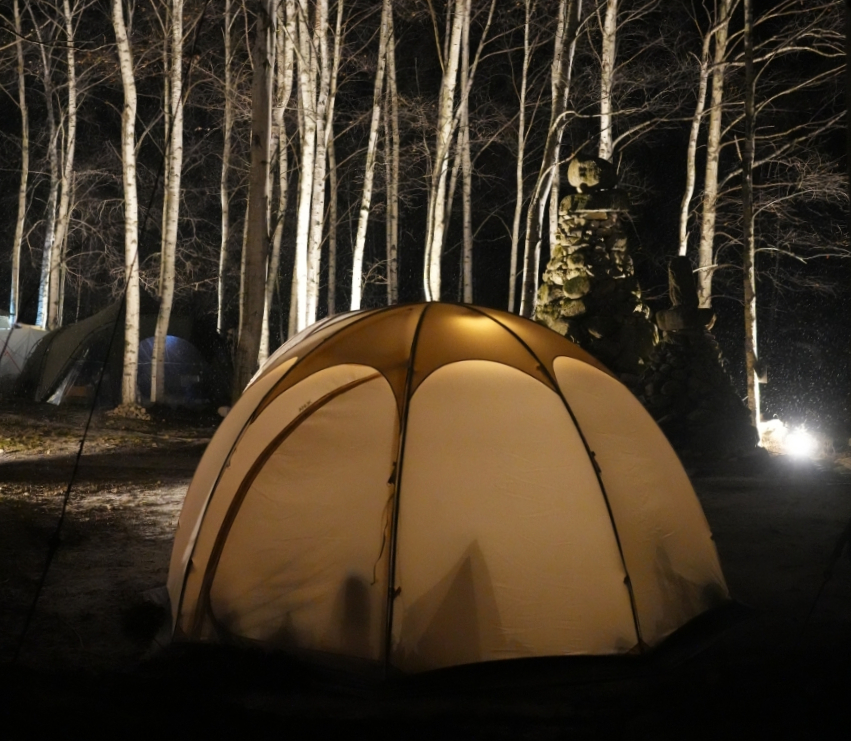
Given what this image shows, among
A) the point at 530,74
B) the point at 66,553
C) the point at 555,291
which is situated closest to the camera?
the point at 66,553

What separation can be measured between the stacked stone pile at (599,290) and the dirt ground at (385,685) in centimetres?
621

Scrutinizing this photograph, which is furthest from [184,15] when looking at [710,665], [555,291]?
[710,665]

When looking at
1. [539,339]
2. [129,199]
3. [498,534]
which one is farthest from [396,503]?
[129,199]

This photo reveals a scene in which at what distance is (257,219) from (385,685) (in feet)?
22.1

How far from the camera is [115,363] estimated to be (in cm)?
1909

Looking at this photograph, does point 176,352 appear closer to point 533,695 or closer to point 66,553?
point 66,553

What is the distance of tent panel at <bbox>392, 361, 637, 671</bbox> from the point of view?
449 cm

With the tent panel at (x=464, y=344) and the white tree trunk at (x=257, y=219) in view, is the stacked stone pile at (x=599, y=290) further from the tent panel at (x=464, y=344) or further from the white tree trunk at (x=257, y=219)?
the tent panel at (x=464, y=344)

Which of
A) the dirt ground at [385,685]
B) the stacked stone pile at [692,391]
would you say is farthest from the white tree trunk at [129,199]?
the stacked stone pile at [692,391]

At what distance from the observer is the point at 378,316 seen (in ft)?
17.3

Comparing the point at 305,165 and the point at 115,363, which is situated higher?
the point at 305,165

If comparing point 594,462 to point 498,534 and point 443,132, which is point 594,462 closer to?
point 498,534

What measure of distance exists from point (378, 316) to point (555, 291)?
8.87 m

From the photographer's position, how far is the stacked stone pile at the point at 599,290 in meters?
13.4
